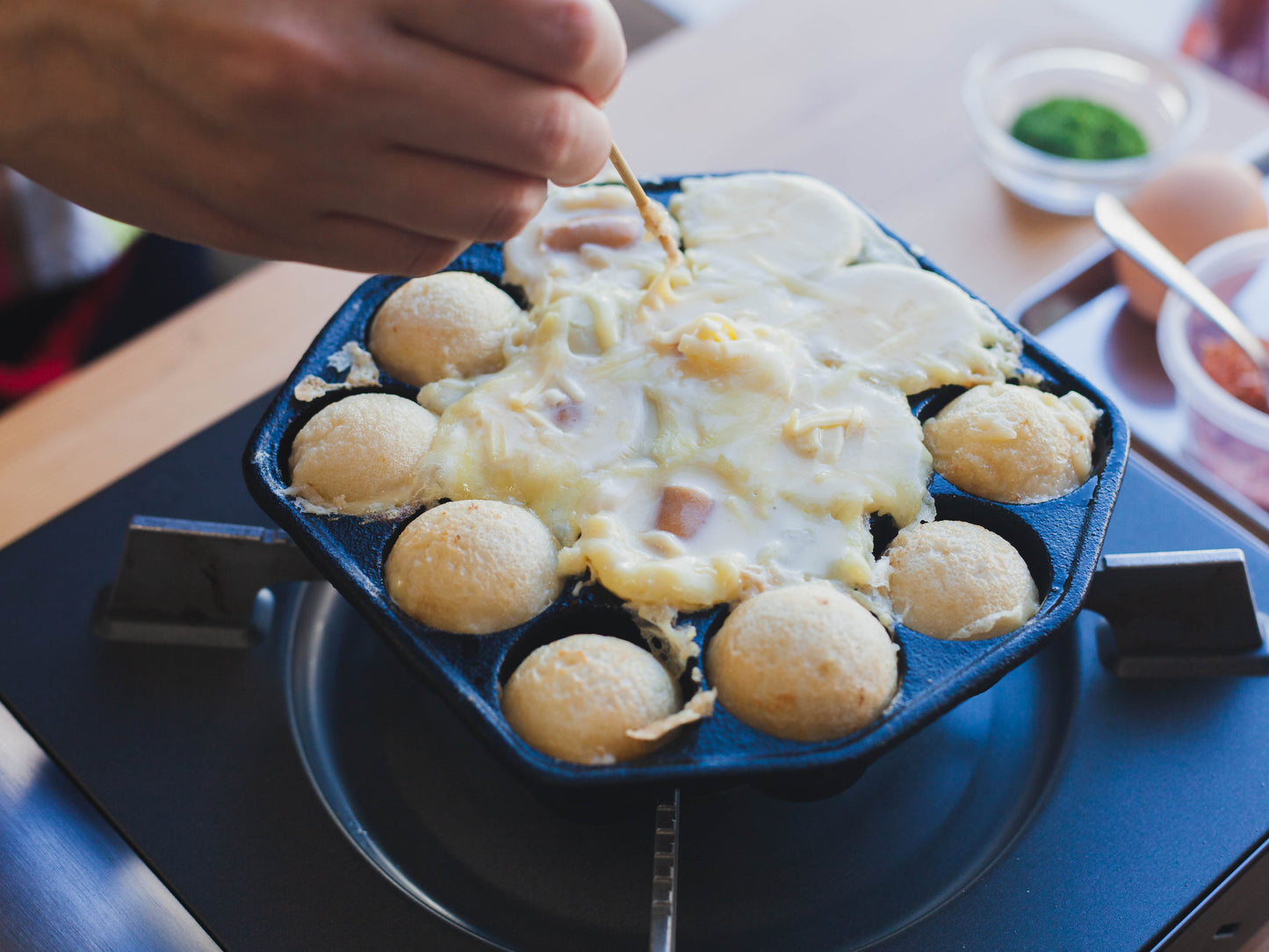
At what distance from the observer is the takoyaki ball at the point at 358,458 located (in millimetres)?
1187

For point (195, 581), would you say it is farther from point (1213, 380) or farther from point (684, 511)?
point (1213, 380)

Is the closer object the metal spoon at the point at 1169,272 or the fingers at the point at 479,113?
the fingers at the point at 479,113

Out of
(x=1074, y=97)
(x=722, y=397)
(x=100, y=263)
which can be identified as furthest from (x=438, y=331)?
(x=1074, y=97)

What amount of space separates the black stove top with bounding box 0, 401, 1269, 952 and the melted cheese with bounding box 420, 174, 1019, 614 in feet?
1.02

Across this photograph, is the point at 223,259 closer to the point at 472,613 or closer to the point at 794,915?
the point at 472,613

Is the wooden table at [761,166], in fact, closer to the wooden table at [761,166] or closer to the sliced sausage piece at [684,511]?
the wooden table at [761,166]

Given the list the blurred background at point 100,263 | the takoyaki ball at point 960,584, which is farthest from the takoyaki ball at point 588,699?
the blurred background at point 100,263

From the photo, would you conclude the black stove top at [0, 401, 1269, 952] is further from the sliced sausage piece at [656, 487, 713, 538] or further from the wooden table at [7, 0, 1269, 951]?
the wooden table at [7, 0, 1269, 951]

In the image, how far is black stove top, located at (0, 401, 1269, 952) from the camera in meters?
1.14

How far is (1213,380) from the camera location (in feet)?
5.90

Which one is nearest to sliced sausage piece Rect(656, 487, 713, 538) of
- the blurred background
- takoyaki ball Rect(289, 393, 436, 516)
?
takoyaki ball Rect(289, 393, 436, 516)

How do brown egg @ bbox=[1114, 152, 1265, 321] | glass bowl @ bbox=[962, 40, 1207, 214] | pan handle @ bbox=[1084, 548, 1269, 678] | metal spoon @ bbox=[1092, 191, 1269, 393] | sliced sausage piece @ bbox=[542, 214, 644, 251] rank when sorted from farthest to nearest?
glass bowl @ bbox=[962, 40, 1207, 214]
brown egg @ bbox=[1114, 152, 1265, 321]
metal spoon @ bbox=[1092, 191, 1269, 393]
sliced sausage piece @ bbox=[542, 214, 644, 251]
pan handle @ bbox=[1084, 548, 1269, 678]

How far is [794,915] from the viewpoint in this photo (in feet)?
3.82

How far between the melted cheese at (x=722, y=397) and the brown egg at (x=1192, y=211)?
74 cm
